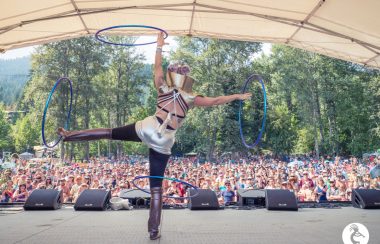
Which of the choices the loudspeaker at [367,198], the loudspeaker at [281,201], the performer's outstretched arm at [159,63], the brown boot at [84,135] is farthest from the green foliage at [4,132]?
the performer's outstretched arm at [159,63]

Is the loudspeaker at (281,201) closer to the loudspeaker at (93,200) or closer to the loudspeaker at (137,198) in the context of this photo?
the loudspeaker at (137,198)

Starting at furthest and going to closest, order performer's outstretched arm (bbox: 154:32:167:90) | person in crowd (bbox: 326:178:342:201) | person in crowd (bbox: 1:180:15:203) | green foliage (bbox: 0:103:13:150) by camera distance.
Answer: green foliage (bbox: 0:103:13:150) < person in crowd (bbox: 326:178:342:201) < person in crowd (bbox: 1:180:15:203) < performer's outstretched arm (bbox: 154:32:167:90)

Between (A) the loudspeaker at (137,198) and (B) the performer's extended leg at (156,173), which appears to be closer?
(B) the performer's extended leg at (156,173)

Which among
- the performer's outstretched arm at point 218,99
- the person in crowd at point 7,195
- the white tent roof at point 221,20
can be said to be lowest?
the person in crowd at point 7,195

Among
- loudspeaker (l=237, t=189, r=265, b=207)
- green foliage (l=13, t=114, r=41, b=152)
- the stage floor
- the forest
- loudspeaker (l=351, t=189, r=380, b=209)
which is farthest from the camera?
green foliage (l=13, t=114, r=41, b=152)

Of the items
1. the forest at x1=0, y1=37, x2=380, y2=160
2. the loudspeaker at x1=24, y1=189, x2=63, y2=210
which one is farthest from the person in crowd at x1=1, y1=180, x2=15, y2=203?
the forest at x1=0, y1=37, x2=380, y2=160

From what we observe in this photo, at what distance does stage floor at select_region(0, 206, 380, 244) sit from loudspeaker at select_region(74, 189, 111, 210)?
0.73m

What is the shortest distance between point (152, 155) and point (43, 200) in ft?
11.6

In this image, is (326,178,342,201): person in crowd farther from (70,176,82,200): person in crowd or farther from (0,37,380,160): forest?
(0,37,380,160): forest

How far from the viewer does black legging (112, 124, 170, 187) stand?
4.43 metres

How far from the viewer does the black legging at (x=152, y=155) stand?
4.43 metres

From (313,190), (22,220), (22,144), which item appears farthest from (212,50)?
(22,144)

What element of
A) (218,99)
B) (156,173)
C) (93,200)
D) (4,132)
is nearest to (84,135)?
(156,173)

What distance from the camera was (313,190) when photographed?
35.1ft
